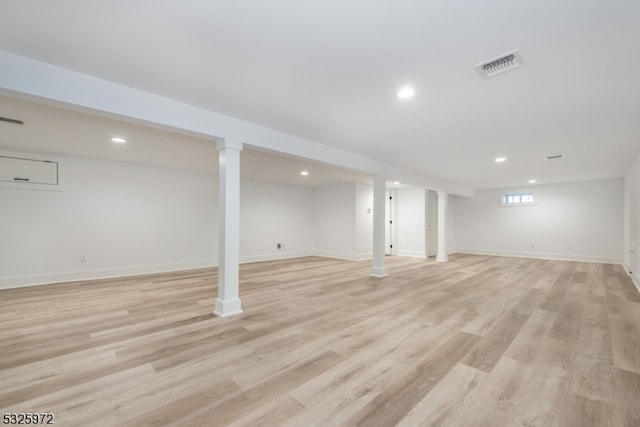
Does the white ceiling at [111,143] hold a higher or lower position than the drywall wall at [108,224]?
higher

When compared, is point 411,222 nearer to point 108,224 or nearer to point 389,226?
point 389,226

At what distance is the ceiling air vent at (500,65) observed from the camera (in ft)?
6.61

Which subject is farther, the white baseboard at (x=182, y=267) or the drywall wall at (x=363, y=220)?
the drywall wall at (x=363, y=220)

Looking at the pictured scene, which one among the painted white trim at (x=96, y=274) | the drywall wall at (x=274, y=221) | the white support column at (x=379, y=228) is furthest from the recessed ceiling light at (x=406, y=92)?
the painted white trim at (x=96, y=274)

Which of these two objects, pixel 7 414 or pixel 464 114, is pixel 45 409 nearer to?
pixel 7 414

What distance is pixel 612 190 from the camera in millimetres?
7457

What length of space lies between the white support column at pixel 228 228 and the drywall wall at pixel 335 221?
5126 millimetres

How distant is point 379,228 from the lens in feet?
18.6

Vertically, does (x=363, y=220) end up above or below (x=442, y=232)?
above

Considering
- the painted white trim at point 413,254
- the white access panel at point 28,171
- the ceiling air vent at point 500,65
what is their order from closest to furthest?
the ceiling air vent at point 500,65 < the white access panel at point 28,171 < the painted white trim at point 413,254

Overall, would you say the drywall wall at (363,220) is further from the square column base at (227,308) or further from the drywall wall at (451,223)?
the square column base at (227,308)

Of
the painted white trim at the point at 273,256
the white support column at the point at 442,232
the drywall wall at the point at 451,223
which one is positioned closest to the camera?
the painted white trim at the point at 273,256

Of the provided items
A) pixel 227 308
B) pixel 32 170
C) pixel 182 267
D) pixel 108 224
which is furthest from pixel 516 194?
pixel 32 170

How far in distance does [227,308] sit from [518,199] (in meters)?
9.76
